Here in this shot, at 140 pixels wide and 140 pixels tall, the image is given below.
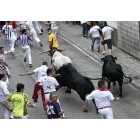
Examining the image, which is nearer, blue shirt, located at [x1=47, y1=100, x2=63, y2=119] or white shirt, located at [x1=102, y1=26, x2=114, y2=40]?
blue shirt, located at [x1=47, y1=100, x2=63, y2=119]

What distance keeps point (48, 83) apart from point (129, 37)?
8017 millimetres

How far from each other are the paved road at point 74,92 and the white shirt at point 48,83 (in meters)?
0.95

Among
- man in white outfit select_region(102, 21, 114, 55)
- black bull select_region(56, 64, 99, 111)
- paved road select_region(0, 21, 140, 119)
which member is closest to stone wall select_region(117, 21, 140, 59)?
man in white outfit select_region(102, 21, 114, 55)

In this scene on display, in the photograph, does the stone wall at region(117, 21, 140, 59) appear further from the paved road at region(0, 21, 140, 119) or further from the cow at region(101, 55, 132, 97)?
the cow at region(101, 55, 132, 97)

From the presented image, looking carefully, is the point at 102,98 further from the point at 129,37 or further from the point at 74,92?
the point at 129,37

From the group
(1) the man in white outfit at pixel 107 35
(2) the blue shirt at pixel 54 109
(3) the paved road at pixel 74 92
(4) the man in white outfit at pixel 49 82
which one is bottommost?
(3) the paved road at pixel 74 92

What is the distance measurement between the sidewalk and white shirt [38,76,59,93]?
401cm

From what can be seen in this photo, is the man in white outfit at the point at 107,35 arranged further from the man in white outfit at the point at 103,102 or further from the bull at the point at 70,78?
the man in white outfit at the point at 103,102

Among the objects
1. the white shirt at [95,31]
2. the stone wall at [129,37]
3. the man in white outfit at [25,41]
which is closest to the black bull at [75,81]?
the man in white outfit at [25,41]

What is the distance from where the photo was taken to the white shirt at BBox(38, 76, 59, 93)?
1500 cm

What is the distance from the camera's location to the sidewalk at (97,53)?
63.8ft

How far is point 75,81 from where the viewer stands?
16125 mm

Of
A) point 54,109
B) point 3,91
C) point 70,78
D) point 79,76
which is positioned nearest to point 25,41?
point 70,78

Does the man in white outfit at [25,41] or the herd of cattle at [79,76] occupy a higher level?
the man in white outfit at [25,41]
